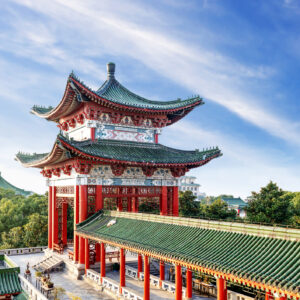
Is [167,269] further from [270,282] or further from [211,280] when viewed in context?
[270,282]

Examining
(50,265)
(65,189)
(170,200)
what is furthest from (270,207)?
(50,265)

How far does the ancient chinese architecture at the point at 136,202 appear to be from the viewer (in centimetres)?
1184

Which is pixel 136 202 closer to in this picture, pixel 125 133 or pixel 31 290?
pixel 125 133

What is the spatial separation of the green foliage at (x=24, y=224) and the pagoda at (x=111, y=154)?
9976 millimetres

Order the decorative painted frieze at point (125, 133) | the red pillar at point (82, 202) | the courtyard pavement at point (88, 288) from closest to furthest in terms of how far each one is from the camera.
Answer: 1. the courtyard pavement at point (88, 288)
2. the red pillar at point (82, 202)
3. the decorative painted frieze at point (125, 133)

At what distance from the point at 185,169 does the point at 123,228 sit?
832cm

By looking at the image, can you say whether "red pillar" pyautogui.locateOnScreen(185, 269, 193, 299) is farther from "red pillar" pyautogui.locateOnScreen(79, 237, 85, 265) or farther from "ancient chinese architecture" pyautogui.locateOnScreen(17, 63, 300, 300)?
"red pillar" pyautogui.locateOnScreen(79, 237, 85, 265)

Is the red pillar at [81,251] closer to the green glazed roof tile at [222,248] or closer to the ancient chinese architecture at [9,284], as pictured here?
the green glazed roof tile at [222,248]

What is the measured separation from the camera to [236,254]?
40.5 ft

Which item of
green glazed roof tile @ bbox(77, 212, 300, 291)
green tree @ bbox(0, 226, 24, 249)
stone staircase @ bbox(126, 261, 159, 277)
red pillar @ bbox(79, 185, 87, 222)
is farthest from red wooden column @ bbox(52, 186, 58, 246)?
green tree @ bbox(0, 226, 24, 249)

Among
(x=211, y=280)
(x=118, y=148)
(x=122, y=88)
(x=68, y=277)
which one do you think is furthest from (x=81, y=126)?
(x=211, y=280)

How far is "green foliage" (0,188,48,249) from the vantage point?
38.3m

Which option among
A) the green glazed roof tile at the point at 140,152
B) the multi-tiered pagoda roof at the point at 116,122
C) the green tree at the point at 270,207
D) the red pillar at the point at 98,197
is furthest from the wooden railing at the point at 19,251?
the green tree at the point at 270,207

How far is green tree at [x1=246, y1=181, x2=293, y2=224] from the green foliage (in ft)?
73.2
